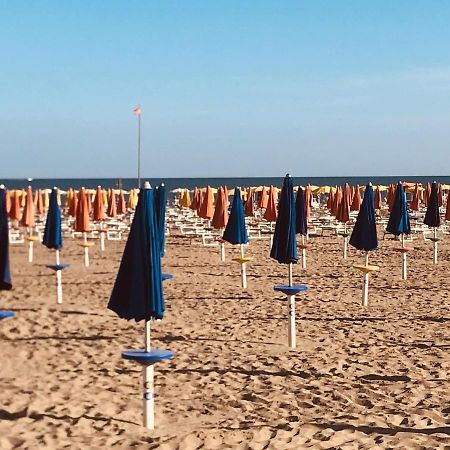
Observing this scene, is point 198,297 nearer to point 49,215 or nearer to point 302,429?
point 49,215

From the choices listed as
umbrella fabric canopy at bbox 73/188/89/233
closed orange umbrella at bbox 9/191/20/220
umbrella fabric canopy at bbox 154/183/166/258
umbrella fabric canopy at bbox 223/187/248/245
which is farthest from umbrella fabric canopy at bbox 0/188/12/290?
closed orange umbrella at bbox 9/191/20/220

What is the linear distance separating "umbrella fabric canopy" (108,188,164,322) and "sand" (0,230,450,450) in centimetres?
111

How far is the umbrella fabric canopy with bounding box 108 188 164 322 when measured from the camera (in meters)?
5.54

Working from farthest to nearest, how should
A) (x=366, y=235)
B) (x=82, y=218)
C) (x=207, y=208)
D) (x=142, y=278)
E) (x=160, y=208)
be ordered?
(x=207, y=208) → (x=82, y=218) → (x=366, y=235) → (x=160, y=208) → (x=142, y=278)

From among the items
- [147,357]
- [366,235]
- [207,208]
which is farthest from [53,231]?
[207,208]

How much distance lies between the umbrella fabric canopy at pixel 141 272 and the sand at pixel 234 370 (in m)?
1.11

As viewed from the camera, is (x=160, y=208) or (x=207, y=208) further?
(x=207, y=208)

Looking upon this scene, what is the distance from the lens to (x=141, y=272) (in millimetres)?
5590

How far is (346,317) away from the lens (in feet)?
34.9

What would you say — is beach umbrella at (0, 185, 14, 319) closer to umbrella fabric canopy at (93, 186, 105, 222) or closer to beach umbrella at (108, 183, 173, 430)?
beach umbrella at (108, 183, 173, 430)

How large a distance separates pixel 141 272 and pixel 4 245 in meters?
1.23

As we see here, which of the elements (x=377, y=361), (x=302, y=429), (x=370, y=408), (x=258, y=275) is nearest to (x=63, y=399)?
(x=302, y=429)

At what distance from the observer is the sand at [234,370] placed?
5.64m

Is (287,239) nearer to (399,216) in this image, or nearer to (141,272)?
(141,272)
